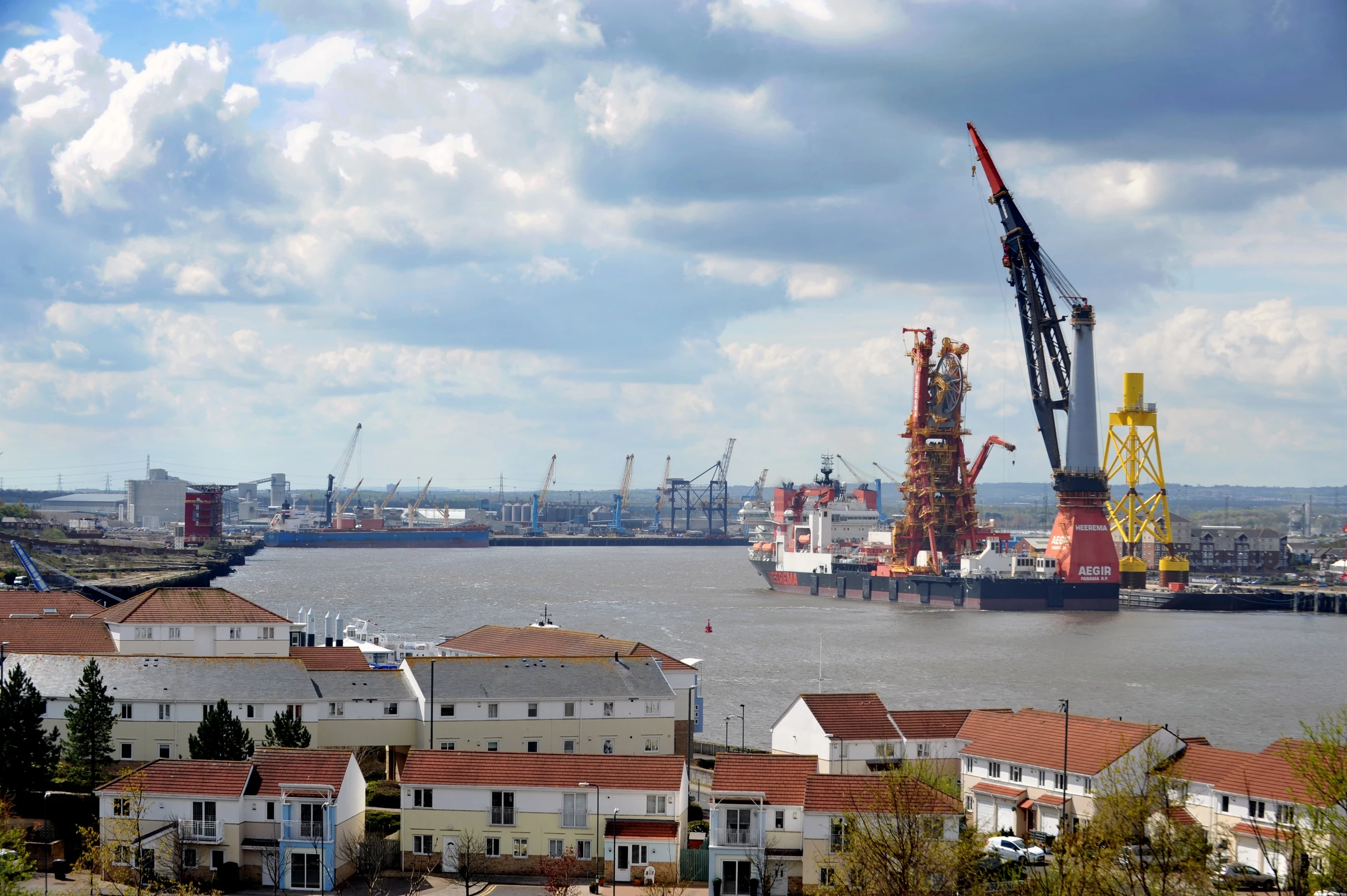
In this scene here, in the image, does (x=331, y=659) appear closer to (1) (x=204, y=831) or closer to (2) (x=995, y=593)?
(1) (x=204, y=831)

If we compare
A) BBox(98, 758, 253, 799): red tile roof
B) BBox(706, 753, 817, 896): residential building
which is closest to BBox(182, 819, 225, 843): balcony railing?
BBox(98, 758, 253, 799): red tile roof

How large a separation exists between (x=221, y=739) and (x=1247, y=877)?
39.6 feet

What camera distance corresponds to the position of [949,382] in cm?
6988

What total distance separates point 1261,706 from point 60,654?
23.6 m

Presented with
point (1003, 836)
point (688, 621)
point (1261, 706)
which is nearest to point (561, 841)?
point (1003, 836)

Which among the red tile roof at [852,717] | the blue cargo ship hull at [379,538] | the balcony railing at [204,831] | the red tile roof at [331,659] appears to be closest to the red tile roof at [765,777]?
the red tile roof at [852,717]

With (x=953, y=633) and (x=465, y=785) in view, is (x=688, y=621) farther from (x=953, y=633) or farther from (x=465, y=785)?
(x=465, y=785)

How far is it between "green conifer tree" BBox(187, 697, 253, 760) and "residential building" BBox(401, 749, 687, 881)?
2.95 m

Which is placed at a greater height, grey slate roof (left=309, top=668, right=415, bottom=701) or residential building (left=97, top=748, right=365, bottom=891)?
grey slate roof (left=309, top=668, right=415, bottom=701)

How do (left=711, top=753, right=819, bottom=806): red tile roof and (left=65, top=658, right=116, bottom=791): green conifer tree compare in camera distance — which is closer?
(left=711, top=753, right=819, bottom=806): red tile roof

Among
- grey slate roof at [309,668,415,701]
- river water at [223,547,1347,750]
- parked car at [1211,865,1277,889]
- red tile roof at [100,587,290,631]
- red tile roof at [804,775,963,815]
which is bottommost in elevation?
river water at [223,547,1347,750]

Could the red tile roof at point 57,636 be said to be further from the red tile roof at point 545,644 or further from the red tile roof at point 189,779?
the red tile roof at point 189,779

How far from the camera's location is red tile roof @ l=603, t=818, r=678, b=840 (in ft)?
55.7

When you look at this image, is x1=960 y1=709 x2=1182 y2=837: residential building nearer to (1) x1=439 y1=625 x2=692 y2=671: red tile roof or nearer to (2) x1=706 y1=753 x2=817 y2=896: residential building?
(2) x1=706 y1=753 x2=817 y2=896: residential building
